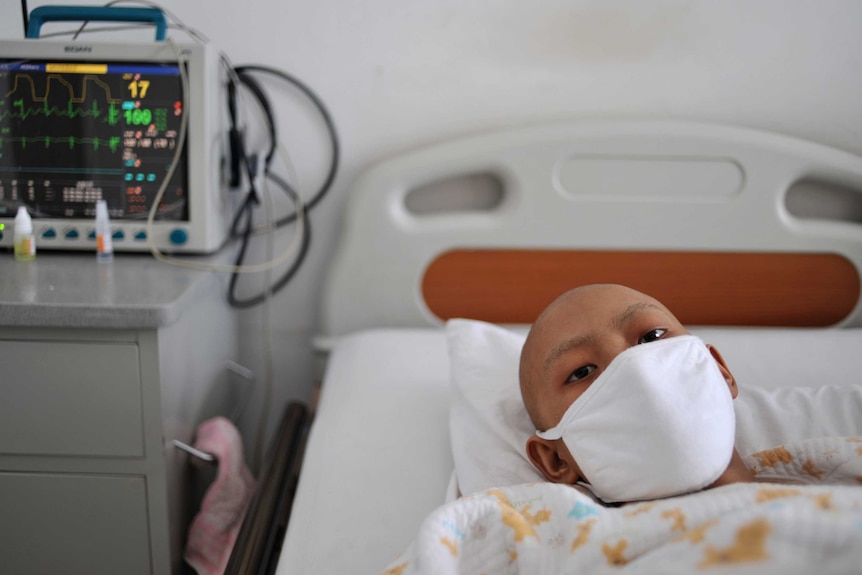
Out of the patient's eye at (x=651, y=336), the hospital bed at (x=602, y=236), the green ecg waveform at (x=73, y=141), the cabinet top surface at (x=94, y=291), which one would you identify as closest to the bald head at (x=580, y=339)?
the patient's eye at (x=651, y=336)

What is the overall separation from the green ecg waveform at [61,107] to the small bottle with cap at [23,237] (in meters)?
0.17

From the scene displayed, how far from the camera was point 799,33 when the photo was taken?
1460 mm

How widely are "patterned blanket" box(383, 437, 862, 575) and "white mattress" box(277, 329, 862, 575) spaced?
137mm

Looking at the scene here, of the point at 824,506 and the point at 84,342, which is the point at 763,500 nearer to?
the point at 824,506

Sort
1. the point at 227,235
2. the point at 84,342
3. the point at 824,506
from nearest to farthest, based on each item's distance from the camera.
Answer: the point at 824,506 → the point at 84,342 → the point at 227,235

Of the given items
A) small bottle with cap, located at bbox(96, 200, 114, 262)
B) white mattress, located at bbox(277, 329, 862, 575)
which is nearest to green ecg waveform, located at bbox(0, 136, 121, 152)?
small bottle with cap, located at bbox(96, 200, 114, 262)

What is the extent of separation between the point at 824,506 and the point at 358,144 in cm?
117

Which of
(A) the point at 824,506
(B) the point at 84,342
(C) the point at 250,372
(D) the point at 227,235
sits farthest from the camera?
(C) the point at 250,372

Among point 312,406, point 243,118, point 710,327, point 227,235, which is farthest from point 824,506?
point 243,118

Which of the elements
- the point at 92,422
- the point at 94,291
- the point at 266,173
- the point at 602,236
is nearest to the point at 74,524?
the point at 92,422

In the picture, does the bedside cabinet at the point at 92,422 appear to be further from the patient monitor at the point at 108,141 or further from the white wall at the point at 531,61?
the white wall at the point at 531,61

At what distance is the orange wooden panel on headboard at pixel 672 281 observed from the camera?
1435 mm

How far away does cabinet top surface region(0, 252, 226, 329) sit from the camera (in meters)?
0.98

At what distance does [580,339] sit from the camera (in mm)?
842
